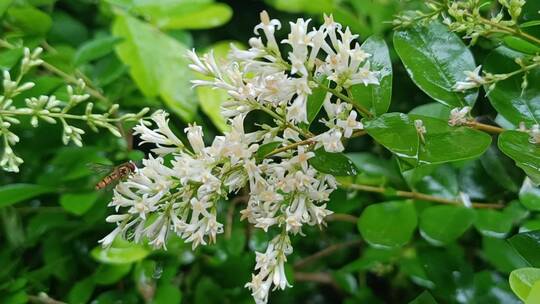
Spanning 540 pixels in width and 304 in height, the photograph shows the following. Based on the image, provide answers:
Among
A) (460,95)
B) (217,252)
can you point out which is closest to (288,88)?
(460,95)

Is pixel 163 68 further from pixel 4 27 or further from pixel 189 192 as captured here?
pixel 189 192

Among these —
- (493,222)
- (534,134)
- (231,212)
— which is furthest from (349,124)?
(231,212)

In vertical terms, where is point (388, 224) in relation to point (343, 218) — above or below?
above

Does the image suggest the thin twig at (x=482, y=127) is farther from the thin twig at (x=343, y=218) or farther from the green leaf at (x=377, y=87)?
the thin twig at (x=343, y=218)

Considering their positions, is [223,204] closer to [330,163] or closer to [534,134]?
[330,163]

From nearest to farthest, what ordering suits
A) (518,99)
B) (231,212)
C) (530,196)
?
(518,99) → (530,196) → (231,212)

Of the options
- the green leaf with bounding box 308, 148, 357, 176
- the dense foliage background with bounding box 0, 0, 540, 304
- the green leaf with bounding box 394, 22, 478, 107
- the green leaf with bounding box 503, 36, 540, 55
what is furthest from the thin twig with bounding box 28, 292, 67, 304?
the green leaf with bounding box 503, 36, 540, 55

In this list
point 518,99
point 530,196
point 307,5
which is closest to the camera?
point 518,99
